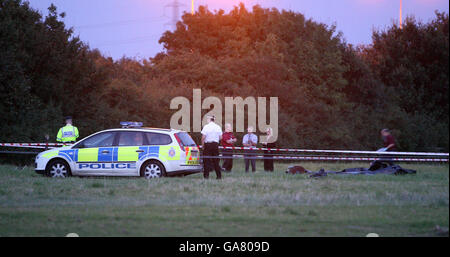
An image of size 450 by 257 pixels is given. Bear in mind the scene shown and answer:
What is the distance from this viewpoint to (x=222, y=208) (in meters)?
10.2

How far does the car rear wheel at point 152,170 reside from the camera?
16.1m

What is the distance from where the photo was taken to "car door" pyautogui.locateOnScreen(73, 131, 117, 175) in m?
16.4

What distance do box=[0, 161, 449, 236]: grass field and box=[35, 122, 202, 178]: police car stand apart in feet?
3.61

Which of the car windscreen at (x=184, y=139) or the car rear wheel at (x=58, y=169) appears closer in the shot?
the car windscreen at (x=184, y=139)

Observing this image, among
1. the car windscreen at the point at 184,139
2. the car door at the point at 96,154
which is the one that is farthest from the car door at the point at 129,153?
the car windscreen at the point at 184,139

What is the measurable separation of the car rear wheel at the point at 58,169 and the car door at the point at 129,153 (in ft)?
4.84

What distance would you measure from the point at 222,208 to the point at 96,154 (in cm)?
713

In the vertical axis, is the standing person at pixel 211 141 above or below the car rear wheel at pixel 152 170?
above

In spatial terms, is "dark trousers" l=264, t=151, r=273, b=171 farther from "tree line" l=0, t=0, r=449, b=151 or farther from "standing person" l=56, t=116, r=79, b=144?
"tree line" l=0, t=0, r=449, b=151

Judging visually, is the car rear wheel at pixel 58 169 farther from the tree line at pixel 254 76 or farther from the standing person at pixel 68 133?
the tree line at pixel 254 76
